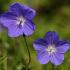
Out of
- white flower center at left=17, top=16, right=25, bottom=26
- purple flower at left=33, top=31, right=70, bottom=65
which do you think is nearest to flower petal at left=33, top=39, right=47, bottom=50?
purple flower at left=33, top=31, right=70, bottom=65

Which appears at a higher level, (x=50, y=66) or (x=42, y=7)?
(x=50, y=66)

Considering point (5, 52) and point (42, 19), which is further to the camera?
point (42, 19)

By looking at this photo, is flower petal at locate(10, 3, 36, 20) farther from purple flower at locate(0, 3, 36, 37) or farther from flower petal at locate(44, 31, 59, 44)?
flower petal at locate(44, 31, 59, 44)

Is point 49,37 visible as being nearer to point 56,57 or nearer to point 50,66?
point 56,57

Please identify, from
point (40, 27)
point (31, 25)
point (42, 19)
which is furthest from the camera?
point (42, 19)

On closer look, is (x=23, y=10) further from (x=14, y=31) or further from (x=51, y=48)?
(x=51, y=48)

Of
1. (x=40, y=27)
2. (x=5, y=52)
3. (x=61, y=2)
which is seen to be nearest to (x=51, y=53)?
(x=5, y=52)

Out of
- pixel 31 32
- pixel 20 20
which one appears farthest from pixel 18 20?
pixel 31 32

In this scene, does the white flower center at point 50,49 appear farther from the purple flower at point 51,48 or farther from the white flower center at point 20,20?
the white flower center at point 20,20
